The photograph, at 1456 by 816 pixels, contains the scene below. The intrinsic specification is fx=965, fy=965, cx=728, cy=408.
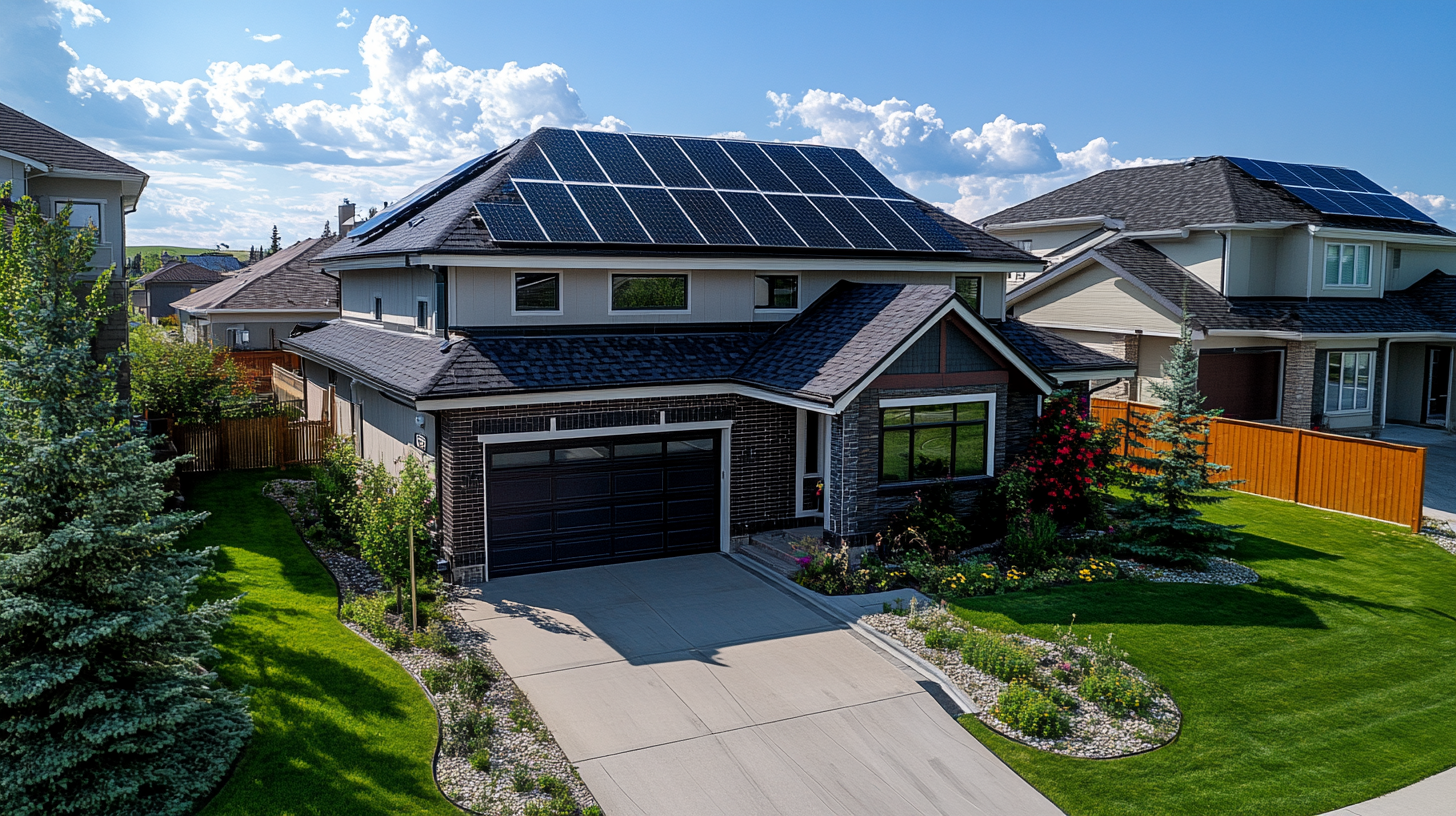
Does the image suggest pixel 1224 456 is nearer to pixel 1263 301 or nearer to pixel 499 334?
pixel 1263 301

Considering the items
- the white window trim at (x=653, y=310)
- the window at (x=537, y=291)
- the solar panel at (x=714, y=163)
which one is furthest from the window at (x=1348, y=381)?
the window at (x=537, y=291)

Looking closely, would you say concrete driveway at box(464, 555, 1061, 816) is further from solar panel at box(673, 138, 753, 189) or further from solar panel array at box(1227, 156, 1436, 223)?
solar panel array at box(1227, 156, 1436, 223)

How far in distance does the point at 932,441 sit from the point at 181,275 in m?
76.0

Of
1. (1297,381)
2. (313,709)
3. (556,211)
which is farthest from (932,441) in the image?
(1297,381)

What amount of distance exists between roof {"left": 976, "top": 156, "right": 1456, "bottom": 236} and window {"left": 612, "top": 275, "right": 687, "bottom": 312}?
1840 centimetres

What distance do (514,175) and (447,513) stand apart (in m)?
6.77

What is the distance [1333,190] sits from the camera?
31266 millimetres

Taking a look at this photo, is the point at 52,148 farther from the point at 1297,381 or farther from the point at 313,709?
the point at 1297,381

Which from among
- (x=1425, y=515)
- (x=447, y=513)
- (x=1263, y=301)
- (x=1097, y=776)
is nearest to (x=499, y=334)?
(x=447, y=513)

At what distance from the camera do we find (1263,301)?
28609mm

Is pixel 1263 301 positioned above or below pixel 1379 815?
above

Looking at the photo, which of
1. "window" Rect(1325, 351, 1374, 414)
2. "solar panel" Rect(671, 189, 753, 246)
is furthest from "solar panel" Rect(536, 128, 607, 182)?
"window" Rect(1325, 351, 1374, 414)

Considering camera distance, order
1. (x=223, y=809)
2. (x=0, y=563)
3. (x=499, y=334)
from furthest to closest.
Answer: (x=499, y=334)
(x=223, y=809)
(x=0, y=563)

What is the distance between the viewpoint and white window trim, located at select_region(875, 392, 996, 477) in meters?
15.8
